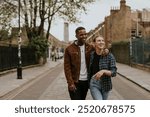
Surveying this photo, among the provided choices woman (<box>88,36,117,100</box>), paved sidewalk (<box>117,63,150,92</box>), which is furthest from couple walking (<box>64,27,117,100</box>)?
paved sidewalk (<box>117,63,150,92</box>)

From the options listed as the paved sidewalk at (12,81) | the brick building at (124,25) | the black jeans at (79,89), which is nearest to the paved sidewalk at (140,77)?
the paved sidewalk at (12,81)

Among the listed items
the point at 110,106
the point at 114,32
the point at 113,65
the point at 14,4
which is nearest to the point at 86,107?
the point at 110,106

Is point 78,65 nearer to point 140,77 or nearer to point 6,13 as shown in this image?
point 140,77

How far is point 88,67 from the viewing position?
7188 millimetres

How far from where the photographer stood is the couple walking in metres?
6.85

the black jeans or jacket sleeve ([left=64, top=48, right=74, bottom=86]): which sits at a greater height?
jacket sleeve ([left=64, top=48, right=74, bottom=86])

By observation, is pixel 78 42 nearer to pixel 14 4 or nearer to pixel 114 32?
pixel 14 4

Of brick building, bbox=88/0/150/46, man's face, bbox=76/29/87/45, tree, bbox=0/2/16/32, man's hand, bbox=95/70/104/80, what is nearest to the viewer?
man's hand, bbox=95/70/104/80

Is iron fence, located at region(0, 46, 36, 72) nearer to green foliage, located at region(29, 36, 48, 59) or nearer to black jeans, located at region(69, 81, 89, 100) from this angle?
green foliage, located at region(29, 36, 48, 59)

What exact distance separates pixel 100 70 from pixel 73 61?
61 cm

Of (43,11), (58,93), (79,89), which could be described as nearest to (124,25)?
(43,11)

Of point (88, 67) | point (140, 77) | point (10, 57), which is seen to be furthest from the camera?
point (10, 57)

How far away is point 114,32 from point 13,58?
4466 cm

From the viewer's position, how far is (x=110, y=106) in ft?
15.5
